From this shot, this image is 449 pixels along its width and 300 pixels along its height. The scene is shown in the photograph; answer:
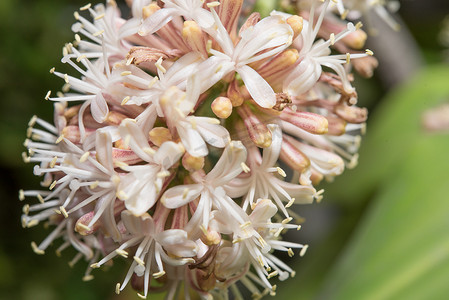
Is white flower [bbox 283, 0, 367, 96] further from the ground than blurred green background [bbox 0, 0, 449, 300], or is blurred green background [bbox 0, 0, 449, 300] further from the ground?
white flower [bbox 283, 0, 367, 96]

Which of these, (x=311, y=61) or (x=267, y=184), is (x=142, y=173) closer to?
(x=267, y=184)

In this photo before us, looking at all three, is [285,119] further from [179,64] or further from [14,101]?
[14,101]

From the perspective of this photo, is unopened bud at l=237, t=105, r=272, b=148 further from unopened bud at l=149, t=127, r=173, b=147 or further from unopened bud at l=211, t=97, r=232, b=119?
unopened bud at l=149, t=127, r=173, b=147

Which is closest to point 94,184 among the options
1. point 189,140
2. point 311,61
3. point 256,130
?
point 189,140

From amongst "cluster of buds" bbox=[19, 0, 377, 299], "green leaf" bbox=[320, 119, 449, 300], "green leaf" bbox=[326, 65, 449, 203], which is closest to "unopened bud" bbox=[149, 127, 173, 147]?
"cluster of buds" bbox=[19, 0, 377, 299]

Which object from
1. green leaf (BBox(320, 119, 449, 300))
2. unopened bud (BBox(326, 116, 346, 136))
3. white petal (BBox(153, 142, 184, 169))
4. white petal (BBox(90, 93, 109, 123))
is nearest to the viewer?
white petal (BBox(153, 142, 184, 169))

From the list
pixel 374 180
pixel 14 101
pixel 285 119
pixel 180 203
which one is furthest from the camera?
pixel 14 101

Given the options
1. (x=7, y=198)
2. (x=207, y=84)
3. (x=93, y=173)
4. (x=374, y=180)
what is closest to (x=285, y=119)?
(x=207, y=84)

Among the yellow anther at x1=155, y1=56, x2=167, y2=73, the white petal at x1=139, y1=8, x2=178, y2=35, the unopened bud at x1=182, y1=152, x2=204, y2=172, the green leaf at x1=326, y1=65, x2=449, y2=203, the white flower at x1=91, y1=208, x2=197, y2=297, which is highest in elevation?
the white petal at x1=139, y1=8, x2=178, y2=35

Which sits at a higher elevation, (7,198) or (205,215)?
(205,215)
